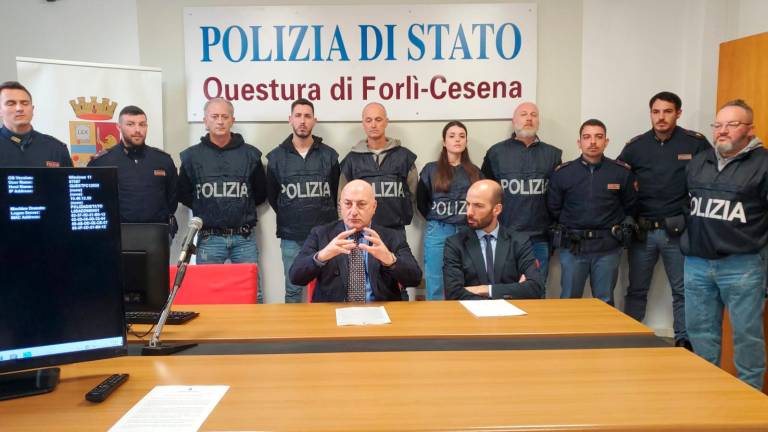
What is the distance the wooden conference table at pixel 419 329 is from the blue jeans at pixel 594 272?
1.78 metres

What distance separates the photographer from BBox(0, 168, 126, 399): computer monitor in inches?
52.8

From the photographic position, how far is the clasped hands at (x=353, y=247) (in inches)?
88.0

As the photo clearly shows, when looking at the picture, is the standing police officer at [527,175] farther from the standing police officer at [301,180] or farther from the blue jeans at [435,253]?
the standing police officer at [301,180]

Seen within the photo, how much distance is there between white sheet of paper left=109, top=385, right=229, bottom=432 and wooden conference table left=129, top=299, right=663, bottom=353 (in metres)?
0.40

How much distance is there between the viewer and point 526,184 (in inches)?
161

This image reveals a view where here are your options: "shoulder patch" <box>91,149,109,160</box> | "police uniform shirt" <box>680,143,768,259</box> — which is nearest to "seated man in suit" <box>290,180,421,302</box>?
"police uniform shirt" <box>680,143,768,259</box>

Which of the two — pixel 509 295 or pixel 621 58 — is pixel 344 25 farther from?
pixel 509 295

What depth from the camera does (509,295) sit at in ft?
8.24

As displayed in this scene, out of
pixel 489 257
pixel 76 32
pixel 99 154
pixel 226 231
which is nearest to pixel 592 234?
pixel 489 257

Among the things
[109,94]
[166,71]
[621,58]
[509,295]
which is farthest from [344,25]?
[509,295]

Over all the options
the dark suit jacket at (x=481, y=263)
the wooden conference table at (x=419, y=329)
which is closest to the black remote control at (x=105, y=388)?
the wooden conference table at (x=419, y=329)

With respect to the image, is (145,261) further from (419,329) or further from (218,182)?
(218,182)

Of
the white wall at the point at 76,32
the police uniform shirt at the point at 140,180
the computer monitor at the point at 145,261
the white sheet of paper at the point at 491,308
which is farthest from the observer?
the white wall at the point at 76,32

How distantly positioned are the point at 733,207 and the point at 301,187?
2921mm
